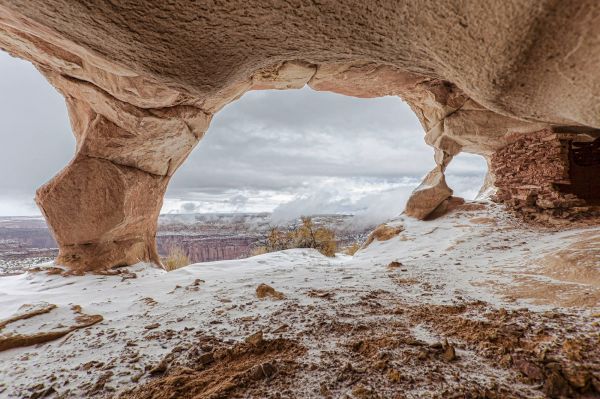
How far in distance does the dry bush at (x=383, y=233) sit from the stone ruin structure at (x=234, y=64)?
114 inches

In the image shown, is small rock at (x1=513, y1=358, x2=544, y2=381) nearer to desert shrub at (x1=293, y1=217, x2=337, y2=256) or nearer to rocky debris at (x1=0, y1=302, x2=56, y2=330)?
rocky debris at (x1=0, y1=302, x2=56, y2=330)

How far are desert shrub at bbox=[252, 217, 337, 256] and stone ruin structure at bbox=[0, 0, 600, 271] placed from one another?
274 inches

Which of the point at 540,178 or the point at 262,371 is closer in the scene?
the point at 262,371


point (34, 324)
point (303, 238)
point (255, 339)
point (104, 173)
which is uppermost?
point (104, 173)

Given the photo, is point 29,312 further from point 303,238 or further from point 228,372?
point 303,238

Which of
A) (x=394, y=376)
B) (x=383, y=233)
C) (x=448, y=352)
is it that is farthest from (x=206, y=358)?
(x=383, y=233)

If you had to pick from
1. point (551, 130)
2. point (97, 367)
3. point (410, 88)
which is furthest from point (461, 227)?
point (97, 367)

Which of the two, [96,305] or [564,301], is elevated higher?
[96,305]

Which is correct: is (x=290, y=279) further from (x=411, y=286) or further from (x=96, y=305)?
(x=96, y=305)

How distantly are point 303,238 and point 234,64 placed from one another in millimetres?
9942

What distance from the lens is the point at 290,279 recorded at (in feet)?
11.5

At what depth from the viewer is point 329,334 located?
6.15 feet

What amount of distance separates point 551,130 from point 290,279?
573 centimetres

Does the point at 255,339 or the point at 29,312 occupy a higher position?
the point at 29,312
